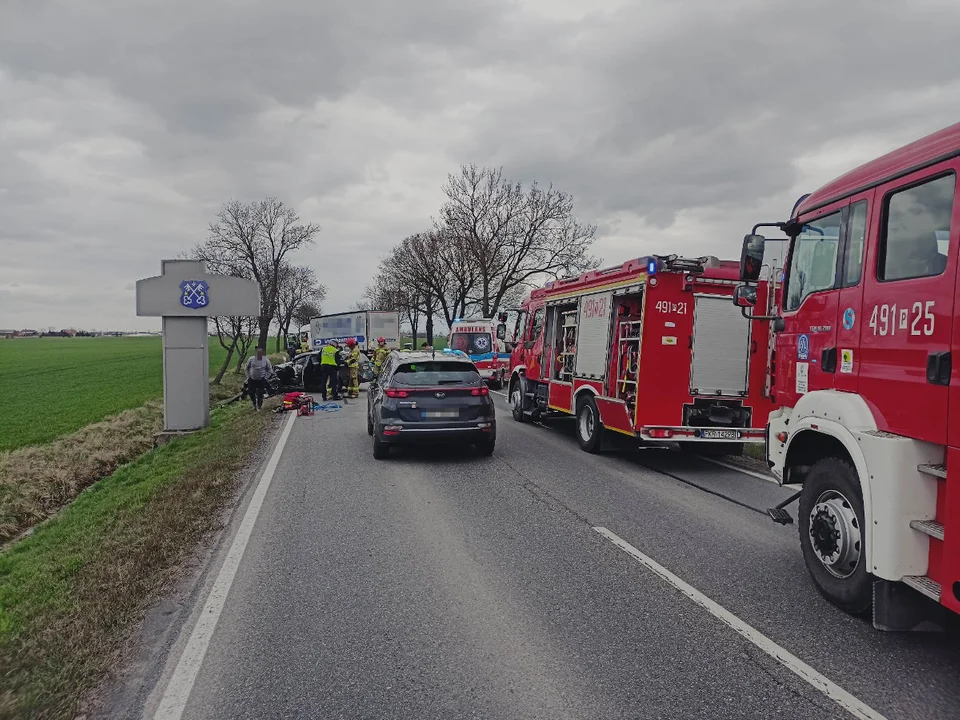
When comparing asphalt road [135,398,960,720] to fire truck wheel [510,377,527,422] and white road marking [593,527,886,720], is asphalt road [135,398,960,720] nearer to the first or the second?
white road marking [593,527,886,720]

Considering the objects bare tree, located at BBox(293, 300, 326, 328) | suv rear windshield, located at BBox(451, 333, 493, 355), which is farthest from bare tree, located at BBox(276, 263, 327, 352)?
suv rear windshield, located at BBox(451, 333, 493, 355)

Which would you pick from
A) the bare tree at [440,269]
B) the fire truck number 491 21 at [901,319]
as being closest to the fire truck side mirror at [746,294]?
the fire truck number 491 21 at [901,319]

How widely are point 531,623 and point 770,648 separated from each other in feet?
4.60

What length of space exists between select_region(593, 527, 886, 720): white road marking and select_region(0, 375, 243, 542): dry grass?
25.9 feet

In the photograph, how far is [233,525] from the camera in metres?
6.71

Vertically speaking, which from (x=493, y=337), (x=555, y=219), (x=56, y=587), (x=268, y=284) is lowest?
(x=56, y=587)

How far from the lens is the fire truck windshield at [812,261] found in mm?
4852

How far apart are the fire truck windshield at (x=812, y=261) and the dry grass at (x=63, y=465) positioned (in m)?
9.20

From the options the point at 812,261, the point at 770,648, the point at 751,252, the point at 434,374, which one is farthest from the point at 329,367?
the point at 770,648

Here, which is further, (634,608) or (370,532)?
(370,532)

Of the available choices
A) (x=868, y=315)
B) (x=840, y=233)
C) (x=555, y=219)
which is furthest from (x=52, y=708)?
(x=555, y=219)

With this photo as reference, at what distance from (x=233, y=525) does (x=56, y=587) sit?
1.61 metres

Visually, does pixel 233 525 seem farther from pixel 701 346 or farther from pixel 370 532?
pixel 701 346

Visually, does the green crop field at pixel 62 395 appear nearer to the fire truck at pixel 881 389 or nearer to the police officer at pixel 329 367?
the police officer at pixel 329 367
